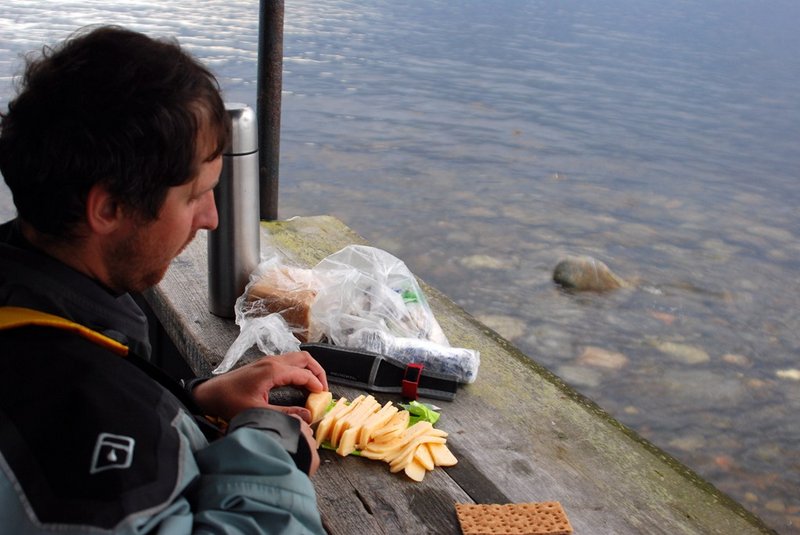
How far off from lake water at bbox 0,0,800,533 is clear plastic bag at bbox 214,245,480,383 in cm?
109

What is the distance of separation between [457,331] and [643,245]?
166 inches

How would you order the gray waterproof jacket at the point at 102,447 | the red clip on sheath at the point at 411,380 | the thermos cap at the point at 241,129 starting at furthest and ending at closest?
the thermos cap at the point at 241,129, the red clip on sheath at the point at 411,380, the gray waterproof jacket at the point at 102,447

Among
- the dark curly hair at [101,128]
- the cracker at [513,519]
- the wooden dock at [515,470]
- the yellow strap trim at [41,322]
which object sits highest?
the dark curly hair at [101,128]

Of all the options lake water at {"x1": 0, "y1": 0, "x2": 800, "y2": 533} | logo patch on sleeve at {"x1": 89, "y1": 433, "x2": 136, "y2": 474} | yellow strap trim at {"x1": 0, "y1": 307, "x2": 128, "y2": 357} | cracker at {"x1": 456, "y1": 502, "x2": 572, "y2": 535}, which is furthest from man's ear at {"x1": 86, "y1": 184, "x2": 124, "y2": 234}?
cracker at {"x1": 456, "y1": 502, "x2": 572, "y2": 535}

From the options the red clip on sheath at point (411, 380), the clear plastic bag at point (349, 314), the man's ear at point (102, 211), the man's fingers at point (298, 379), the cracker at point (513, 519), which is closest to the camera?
the man's ear at point (102, 211)

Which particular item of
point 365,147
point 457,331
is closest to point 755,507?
point 457,331

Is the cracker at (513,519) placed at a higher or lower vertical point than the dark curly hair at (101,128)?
lower

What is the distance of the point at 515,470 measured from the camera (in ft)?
6.86

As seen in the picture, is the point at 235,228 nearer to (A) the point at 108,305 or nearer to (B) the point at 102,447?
(A) the point at 108,305

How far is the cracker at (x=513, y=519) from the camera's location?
1.80 metres

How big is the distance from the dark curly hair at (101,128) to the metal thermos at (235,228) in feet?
4.00

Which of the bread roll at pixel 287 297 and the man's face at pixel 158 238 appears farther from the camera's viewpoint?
the bread roll at pixel 287 297

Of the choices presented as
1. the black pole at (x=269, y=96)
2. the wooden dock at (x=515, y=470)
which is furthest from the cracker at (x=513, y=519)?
the black pole at (x=269, y=96)

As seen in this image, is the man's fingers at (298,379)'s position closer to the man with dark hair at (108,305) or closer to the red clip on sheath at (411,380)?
the red clip on sheath at (411,380)
